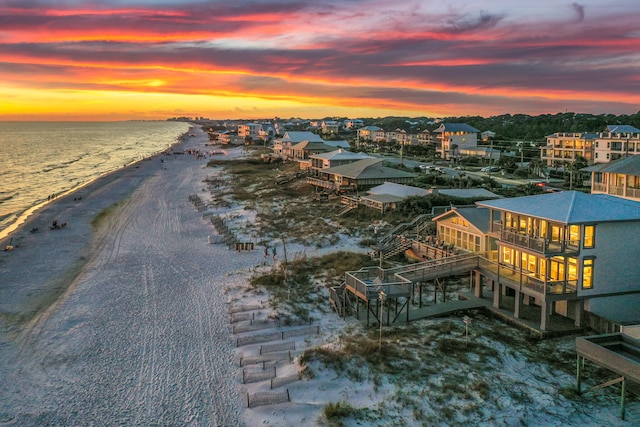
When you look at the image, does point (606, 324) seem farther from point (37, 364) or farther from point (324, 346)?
point (37, 364)

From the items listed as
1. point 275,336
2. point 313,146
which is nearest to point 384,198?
point 275,336

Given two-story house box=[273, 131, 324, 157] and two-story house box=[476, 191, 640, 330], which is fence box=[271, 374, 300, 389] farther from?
two-story house box=[273, 131, 324, 157]

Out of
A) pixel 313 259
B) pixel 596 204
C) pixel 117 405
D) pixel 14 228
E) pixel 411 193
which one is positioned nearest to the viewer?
pixel 117 405

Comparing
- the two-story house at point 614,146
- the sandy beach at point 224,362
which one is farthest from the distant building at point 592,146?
the sandy beach at point 224,362

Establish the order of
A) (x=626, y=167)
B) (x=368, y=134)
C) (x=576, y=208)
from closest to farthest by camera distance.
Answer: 1. (x=576, y=208)
2. (x=626, y=167)
3. (x=368, y=134)

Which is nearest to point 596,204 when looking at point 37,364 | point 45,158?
point 37,364

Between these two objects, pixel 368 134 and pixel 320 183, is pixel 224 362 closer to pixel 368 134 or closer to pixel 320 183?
pixel 320 183
